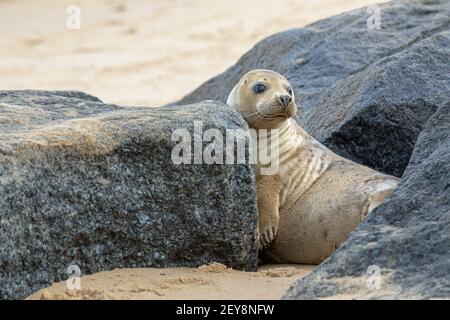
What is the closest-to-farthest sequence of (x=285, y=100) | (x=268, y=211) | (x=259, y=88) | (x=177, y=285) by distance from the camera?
(x=177, y=285) < (x=268, y=211) < (x=285, y=100) < (x=259, y=88)

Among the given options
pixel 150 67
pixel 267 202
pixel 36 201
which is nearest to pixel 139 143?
pixel 36 201

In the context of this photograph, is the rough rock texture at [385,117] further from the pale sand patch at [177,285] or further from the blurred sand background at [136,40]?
the blurred sand background at [136,40]

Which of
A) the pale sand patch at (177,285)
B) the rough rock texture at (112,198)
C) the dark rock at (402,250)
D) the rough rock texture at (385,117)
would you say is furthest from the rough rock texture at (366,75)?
the dark rock at (402,250)

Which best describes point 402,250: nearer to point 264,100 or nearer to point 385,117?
point 264,100

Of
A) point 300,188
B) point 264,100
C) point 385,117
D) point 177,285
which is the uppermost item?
point 264,100

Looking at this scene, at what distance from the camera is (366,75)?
6.81 m

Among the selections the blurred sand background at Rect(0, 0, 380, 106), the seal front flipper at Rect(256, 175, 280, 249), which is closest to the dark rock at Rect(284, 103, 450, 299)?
the seal front flipper at Rect(256, 175, 280, 249)

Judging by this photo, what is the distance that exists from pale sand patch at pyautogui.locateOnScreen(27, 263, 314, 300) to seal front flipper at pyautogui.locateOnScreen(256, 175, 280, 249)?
0.65 meters

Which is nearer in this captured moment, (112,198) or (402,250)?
(402,250)

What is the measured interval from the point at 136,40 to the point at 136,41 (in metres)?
0.03

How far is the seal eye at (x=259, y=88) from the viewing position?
6.36 meters

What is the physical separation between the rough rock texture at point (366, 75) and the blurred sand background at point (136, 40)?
3.27 m

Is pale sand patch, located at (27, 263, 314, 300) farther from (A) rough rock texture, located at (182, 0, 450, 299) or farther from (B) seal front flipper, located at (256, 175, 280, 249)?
(B) seal front flipper, located at (256, 175, 280, 249)

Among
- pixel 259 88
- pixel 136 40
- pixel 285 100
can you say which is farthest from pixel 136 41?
pixel 285 100
